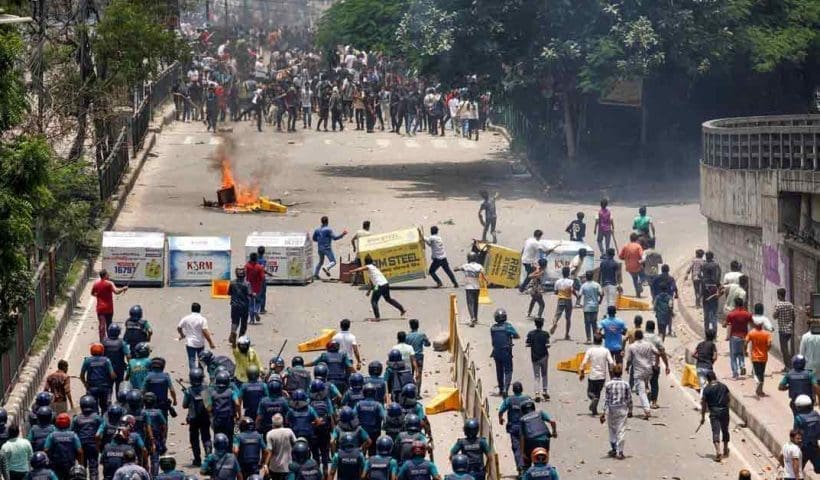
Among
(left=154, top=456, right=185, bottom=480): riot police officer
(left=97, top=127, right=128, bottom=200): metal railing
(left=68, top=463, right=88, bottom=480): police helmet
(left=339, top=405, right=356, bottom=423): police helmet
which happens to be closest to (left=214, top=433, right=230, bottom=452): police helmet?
(left=154, top=456, right=185, bottom=480): riot police officer

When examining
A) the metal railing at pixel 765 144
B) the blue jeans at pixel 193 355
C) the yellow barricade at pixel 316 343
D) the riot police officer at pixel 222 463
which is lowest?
the yellow barricade at pixel 316 343

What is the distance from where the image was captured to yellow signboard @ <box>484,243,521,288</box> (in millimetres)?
33781

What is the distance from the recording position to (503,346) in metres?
25.9

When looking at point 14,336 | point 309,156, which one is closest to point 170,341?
point 14,336

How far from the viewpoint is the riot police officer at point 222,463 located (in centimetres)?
1947

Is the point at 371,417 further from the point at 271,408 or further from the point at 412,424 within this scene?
the point at 412,424

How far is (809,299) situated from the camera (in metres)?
29.0

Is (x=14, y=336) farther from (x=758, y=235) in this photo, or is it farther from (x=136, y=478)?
(x=758, y=235)

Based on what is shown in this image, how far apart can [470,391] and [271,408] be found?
12.4 ft

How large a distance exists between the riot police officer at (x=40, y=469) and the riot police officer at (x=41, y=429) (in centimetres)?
136

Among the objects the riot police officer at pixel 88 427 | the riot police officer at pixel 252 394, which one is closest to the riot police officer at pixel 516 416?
the riot police officer at pixel 252 394

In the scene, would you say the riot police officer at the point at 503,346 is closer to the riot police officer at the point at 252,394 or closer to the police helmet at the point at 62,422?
the riot police officer at the point at 252,394

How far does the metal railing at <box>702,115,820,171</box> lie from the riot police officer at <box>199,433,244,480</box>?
13564 millimetres

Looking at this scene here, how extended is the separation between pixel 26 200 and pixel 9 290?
1702 millimetres
